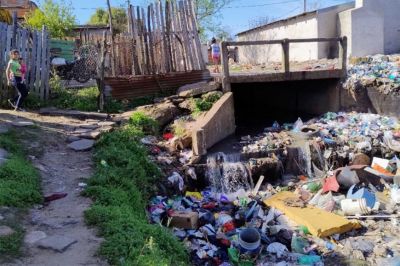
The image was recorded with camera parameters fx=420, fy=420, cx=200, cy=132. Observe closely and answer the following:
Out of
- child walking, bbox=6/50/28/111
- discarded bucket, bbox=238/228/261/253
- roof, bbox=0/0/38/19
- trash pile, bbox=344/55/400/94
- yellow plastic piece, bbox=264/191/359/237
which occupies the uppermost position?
roof, bbox=0/0/38/19

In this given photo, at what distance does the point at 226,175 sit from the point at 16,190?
4.23m

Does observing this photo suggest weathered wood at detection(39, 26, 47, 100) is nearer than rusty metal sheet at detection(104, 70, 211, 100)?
Yes

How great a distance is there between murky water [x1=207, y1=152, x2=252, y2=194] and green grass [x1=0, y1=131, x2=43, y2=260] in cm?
339

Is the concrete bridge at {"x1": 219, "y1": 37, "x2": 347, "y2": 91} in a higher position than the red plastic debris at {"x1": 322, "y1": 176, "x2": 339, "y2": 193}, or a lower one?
higher

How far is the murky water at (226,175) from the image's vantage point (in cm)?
800

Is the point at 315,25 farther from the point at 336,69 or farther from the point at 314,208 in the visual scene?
the point at 314,208

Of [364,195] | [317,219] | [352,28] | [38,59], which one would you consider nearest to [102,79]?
[38,59]

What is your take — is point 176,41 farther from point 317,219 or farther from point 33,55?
point 317,219

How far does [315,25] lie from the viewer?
62.0 feet

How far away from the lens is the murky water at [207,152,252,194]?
8.00 meters

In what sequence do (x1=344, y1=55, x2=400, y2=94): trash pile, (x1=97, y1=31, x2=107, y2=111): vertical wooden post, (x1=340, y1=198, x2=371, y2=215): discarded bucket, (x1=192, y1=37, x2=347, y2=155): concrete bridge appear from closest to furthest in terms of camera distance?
(x1=340, y1=198, x2=371, y2=215): discarded bucket, (x1=192, y1=37, x2=347, y2=155): concrete bridge, (x1=97, y1=31, x2=107, y2=111): vertical wooden post, (x1=344, y1=55, x2=400, y2=94): trash pile

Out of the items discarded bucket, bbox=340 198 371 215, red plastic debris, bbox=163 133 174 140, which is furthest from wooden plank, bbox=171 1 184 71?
discarded bucket, bbox=340 198 371 215

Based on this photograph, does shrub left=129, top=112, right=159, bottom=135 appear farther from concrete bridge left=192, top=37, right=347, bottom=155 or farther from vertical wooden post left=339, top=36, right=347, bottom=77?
vertical wooden post left=339, top=36, right=347, bottom=77

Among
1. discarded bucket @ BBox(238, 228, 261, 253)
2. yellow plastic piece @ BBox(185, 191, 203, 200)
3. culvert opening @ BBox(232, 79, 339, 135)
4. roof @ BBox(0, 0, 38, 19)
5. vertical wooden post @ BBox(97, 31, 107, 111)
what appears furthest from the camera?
roof @ BBox(0, 0, 38, 19)
